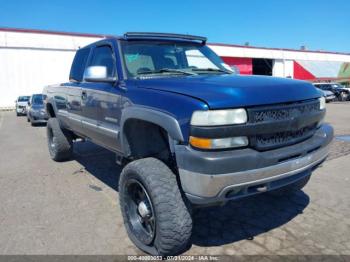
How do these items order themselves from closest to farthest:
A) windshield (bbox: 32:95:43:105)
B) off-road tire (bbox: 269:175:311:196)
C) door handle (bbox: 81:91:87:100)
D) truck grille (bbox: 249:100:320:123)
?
truck grille (bbox: 249:100:320:123), off-road tire (bbox: 269:175:311:196), door handle (bbox: 81:91:87:100), windshield (bbox: 32:95:43:105)

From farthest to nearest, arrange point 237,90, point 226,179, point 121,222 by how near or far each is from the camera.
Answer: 1. point 121,222
2. point 237,90
3. point 226,179

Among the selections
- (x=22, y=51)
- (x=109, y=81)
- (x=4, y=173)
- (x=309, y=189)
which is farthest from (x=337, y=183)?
(x=22, y=51)

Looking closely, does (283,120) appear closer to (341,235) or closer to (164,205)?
(164,205)

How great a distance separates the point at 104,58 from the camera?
15.1 feet

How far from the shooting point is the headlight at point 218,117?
2680 mm

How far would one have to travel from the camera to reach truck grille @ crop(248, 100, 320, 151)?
283 centimetres

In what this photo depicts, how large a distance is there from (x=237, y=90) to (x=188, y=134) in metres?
0.54

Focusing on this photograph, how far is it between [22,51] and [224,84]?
102 ft

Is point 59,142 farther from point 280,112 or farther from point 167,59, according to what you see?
point 280,112

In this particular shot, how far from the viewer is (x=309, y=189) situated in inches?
194

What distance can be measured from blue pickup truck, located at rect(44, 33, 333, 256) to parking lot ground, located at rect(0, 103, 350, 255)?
1.71 feet

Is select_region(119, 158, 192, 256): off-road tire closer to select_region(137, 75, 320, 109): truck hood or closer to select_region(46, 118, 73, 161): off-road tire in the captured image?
select_region(137, 75, 320, 109): truck hood

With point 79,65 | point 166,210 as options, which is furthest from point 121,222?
point 79,65

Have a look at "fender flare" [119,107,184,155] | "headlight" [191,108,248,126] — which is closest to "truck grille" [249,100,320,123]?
"headlight" [191,108,248,126]
